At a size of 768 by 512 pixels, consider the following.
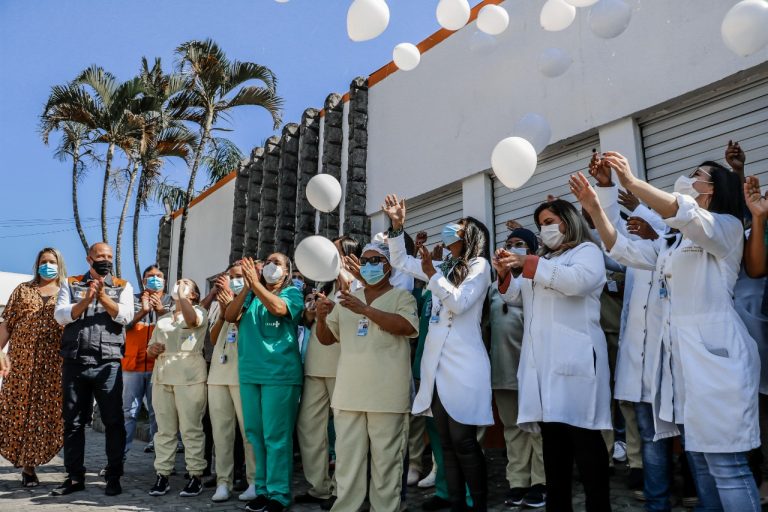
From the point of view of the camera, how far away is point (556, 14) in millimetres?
5102

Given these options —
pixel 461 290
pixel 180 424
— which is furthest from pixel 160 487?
pixel 461 290

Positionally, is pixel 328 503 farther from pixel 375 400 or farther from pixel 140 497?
pixel 140 497

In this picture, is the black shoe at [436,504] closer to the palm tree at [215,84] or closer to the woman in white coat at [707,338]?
the woman in white coat at [707,338]

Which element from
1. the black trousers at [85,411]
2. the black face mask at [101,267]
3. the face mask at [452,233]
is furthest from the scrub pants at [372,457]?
the black face mask at [101,267]

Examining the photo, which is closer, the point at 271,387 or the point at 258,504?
the point at 258,504

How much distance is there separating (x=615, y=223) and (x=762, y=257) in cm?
87

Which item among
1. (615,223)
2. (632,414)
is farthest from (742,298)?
(632,414)

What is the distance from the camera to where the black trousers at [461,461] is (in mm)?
3490

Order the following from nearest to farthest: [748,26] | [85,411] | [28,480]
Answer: [748,26]
[85,411]
[28,480]

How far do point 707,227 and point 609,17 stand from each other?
2.62m

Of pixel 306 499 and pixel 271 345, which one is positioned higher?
pixel 271 345

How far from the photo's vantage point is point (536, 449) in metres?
4.03

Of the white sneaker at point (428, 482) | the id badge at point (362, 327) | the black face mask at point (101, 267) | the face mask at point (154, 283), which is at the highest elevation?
the black face mask at point (101, 267)

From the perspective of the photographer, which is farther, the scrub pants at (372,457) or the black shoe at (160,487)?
the black shoe at (160,487)
